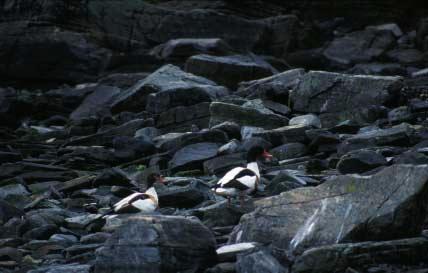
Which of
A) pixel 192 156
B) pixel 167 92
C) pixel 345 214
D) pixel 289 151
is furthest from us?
pixel 167 92

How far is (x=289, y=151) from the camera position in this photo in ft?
50.5

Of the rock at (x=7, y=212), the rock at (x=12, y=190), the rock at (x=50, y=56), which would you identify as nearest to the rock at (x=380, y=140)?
the rock at (x=12, y=190)

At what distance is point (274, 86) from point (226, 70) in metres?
5.49

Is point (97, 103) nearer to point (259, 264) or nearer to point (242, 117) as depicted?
point (242, 117)

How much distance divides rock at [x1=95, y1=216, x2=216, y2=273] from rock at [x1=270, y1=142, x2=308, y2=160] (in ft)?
24.1

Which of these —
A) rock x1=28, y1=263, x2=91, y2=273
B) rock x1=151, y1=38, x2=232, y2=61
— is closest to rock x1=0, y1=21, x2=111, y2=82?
rock x1=151, y1=38, x2=232, y2=61

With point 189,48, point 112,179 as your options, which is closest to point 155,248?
point 112,179

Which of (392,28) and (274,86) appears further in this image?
(392,28)

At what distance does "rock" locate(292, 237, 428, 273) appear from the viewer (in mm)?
7434

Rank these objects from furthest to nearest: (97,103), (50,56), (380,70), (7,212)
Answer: (50,56)
(380,70)
(97,103)
(7,212)

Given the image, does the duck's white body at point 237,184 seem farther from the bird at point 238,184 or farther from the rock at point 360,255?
the rock at point 360,255

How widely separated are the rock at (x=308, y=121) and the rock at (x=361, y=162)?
13.8ft

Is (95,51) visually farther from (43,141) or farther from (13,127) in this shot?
(43,141)

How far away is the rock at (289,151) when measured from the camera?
15320mm
